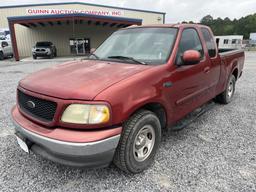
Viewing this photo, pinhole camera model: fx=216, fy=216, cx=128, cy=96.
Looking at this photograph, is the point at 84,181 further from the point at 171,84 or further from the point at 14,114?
the point at 171,84

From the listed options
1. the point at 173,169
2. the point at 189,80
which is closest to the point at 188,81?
the point at 189,80

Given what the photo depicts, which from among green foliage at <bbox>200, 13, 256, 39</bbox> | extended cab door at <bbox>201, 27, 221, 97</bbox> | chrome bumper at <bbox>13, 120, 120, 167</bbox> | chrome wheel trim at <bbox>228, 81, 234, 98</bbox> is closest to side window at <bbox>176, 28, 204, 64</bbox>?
extended cab door at <bbox>201, 27, 221, 97</bbox>

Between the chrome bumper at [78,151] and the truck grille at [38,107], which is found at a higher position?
the truck grille at [38,107]

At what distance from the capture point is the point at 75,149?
2.04 meters

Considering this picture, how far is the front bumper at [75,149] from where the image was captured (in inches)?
80.8

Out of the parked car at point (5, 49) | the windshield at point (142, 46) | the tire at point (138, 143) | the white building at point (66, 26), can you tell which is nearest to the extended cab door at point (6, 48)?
the parked car at point (5, 49)

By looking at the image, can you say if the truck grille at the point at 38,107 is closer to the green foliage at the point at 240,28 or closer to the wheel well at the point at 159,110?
the wheel well at the point at 159,110

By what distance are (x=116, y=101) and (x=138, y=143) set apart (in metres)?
0.77

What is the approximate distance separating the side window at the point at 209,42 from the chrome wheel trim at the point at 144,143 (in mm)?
2184

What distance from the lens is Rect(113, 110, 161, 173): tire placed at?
239cm

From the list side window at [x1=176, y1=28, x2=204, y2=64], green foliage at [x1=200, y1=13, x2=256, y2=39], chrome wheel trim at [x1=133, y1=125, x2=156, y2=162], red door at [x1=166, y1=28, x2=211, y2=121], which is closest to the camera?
chrome wheel trim at [x1=133, y1=125, x2=156, y2=162]

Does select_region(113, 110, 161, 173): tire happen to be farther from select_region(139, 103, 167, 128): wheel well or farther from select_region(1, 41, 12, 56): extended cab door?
select_region(1, 41, 12, 56): extended cab door

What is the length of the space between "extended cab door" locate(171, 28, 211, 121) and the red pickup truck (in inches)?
0.6

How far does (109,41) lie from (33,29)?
86.6ft
